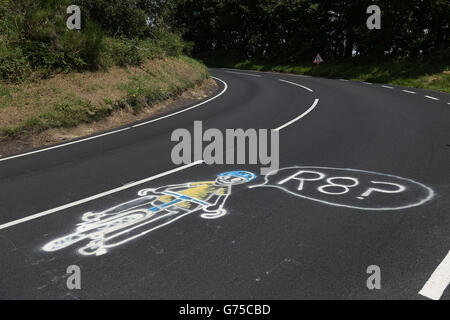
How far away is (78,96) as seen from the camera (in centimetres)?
1285

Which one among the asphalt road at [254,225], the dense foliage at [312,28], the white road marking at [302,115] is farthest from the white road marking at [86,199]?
the dense foliage at [312,28]

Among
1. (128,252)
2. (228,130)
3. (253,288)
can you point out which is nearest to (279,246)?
(253,288)

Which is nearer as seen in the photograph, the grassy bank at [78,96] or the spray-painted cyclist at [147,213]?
the spray-painted cyclist at [147,213]

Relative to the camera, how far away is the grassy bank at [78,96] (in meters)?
10.9

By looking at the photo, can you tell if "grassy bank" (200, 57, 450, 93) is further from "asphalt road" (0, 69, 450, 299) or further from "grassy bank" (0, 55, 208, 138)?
"grassy bank" (0, 55, 208, 138)

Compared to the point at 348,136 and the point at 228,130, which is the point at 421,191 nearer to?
the point at 348,136

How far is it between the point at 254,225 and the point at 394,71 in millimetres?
24338

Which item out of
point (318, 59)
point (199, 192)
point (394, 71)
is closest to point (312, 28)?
point (318, 59)

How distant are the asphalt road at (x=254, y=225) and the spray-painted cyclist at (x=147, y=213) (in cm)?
10

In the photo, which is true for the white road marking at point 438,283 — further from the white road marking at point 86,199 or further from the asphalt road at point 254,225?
the white road marking at point 86,199

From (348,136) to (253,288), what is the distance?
7018 mm

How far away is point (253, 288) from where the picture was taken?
3.64 metres

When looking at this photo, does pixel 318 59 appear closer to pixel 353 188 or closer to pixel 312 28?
pixel 312 28

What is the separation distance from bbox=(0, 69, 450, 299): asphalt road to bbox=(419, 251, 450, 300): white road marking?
0.7 inches
